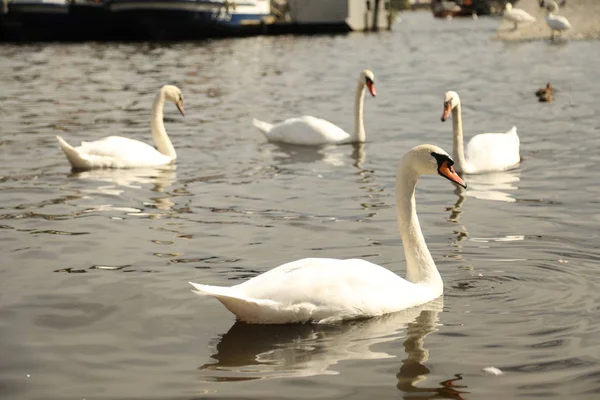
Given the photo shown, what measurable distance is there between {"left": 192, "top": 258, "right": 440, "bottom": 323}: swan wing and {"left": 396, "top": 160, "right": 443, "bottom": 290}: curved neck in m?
0.43

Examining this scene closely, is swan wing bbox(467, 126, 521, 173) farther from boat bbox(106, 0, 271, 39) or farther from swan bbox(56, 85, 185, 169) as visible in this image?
boat bbox(106, 0, 271, 39)

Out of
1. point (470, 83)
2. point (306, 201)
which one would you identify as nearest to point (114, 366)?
point (306, 201)

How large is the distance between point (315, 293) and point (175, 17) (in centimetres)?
5753

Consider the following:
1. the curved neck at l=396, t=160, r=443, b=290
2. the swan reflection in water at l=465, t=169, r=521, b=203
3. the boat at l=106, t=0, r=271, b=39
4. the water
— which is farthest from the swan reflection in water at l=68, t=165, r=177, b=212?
the boat at l=106, t=0, r=271, b=39

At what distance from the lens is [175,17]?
6294 cm

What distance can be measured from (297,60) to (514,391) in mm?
38116

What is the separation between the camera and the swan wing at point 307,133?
16766 millimetres

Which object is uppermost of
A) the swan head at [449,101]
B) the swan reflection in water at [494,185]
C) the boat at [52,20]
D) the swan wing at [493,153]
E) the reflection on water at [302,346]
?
the swan head at [449,101]

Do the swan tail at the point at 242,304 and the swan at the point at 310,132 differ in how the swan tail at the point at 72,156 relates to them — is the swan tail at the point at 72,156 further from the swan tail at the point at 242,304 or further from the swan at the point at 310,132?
the swan tail at the point at 242,304

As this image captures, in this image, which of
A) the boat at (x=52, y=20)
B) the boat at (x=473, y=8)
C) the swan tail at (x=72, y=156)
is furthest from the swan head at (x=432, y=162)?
the boat at (x=473, y=8)

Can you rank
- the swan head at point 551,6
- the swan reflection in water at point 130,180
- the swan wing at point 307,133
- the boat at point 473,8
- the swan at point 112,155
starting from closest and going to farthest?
the swan reflection in water at point 130,180 < the swan at point 112,155 < the swan wing at point 307,133 < the swan head at point 551,6 < the boat at point 473,8

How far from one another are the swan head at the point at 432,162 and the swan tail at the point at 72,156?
6942mm

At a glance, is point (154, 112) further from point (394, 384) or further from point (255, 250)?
point (394, 384)

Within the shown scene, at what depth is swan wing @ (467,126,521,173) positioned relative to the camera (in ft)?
45.4
